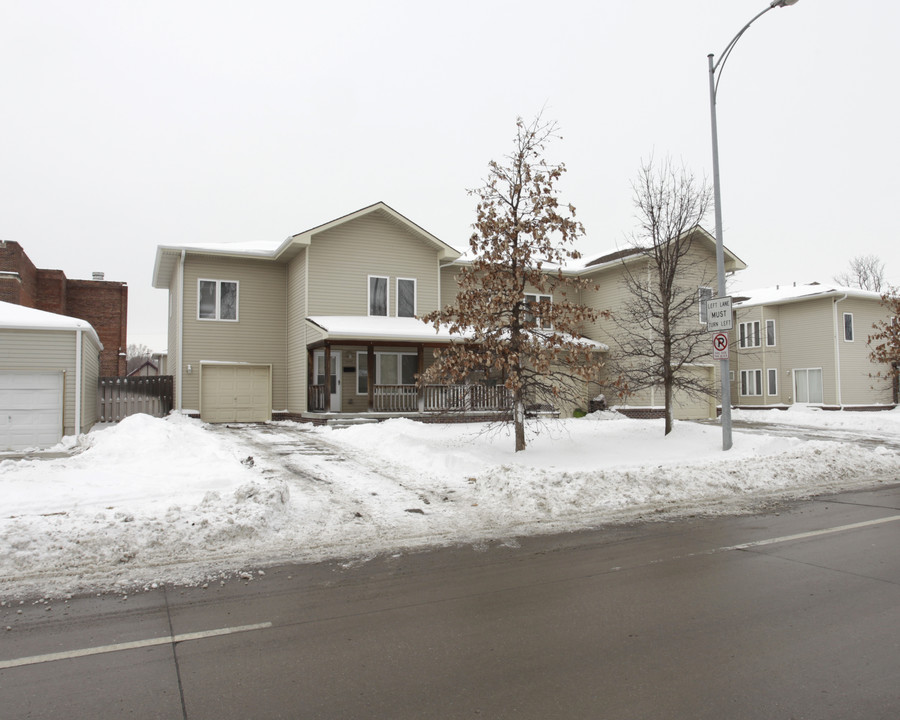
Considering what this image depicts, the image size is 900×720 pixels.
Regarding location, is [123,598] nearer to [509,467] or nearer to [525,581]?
[525,581]

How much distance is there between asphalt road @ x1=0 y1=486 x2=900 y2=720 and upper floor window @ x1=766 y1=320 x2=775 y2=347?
1260 inches

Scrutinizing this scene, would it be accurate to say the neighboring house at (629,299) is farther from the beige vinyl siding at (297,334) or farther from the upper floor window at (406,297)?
the beige vinyl siding at (297,334)

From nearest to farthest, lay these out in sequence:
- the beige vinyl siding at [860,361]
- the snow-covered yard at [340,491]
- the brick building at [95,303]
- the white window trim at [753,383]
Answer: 1. the snow-covered yard at [340,491]
2. the beige vinyl siding at [860,361]
3. the brick building at [95,303]
4. the white window trim at [753,383]

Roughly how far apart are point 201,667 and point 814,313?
36.2m

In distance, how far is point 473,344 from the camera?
41.0 feet

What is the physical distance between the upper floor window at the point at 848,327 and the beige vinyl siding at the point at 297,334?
2719 cm

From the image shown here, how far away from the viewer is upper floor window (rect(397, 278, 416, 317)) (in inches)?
963

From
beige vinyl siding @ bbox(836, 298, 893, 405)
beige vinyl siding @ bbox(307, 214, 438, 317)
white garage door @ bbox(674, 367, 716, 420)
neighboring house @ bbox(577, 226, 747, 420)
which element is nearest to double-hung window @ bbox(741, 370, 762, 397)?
beige vinyl siding @ bbox(836, 298, 893, 405)

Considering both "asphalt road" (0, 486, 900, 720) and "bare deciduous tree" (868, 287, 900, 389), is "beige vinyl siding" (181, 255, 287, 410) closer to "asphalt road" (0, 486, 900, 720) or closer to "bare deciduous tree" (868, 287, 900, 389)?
"asphalt road" (0, 486, 900, 720)

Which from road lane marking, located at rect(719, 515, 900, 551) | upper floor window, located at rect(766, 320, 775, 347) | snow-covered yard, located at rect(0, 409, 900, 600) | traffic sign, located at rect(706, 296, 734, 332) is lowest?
road lane marking, located at rect(719, 515, 900, 551)

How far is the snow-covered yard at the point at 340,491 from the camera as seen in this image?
6375 millimetres

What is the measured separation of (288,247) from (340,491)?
15.4 metres

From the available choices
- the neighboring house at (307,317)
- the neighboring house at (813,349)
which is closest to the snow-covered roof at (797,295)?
the neighboring house at (813,349)

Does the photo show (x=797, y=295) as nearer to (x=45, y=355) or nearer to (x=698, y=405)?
(x=698, y=405)
